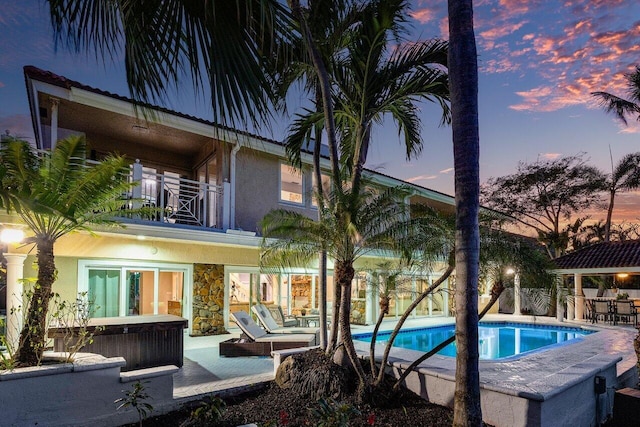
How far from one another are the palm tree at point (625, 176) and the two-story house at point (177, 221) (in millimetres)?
21688

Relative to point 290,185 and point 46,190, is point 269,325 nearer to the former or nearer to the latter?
point 290,185

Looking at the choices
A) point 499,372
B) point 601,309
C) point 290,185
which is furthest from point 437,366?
point 601,309

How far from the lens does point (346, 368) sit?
24.9 ft

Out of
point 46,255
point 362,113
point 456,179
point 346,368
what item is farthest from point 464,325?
point 46,255

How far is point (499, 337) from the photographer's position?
1836 centimetres

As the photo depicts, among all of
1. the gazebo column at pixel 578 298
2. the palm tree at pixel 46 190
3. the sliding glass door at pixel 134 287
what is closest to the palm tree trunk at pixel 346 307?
the palm tree at pixel 46 190

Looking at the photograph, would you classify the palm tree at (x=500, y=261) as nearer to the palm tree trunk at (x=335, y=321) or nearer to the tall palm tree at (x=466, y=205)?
the palm tree trunk at (x=335, y=321)

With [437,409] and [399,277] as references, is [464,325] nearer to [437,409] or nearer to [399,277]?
[437,409]

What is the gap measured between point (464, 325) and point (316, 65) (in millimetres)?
4739

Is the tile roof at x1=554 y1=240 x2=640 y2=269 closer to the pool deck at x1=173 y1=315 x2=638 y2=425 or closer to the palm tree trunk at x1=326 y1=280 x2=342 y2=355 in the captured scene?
the pool deck at x1=173 y1=315 x2=638 y2=425

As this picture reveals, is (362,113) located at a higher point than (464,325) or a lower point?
higher

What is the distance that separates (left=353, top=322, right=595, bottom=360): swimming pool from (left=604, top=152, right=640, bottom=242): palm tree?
1255 cm

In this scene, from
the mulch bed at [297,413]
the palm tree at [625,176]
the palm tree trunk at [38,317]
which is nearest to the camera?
the mulch bed at [297,413]

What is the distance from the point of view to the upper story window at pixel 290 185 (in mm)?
16516
